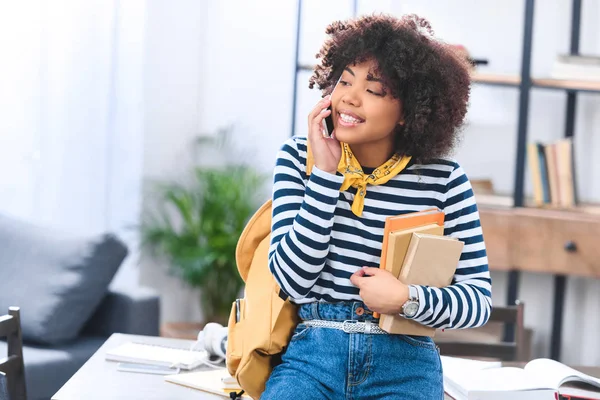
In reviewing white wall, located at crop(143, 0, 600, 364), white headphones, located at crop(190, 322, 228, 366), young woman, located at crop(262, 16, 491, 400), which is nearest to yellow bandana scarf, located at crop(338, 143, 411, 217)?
young woman, located at crop(262, 16, 491, 400)

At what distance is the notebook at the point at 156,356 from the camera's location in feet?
6.26

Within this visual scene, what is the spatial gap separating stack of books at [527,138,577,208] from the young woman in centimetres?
222

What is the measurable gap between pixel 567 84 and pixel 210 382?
247 cm

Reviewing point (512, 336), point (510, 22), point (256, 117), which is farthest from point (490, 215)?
point (256, 117)

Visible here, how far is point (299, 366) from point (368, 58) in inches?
21.0

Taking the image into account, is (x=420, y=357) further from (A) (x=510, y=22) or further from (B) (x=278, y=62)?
(B) (x=278, y=62)

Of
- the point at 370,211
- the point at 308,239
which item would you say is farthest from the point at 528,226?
the point at 308,239

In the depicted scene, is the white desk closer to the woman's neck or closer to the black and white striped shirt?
the black and white striped shirt

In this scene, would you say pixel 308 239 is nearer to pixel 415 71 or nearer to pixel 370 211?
pixel 370 211

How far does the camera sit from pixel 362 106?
1584 millimetres

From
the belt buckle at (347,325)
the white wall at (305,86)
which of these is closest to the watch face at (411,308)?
the belt buckle at (347,325)

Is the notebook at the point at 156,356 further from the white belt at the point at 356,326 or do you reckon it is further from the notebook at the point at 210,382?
the white belt at the point at 356,326

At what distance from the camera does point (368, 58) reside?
5.24 ft

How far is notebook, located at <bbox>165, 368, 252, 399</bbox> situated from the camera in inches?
69.2
